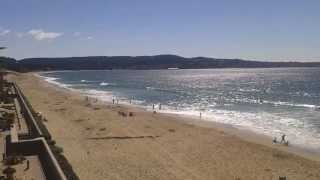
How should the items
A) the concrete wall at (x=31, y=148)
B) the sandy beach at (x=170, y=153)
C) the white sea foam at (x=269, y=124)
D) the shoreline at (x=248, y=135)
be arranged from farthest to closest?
the white sea foam at (x=269, y=124), the shoreline at (x=248, y=135), the sandy beach at (x=170, y=153), the concrete wall at (x=31, y=148)

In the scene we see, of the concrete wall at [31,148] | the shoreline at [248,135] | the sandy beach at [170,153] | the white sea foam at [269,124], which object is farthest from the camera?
the white sea foam at [269,124]

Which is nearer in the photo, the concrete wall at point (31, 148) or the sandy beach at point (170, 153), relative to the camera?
the concrete wall at point (31, 148)

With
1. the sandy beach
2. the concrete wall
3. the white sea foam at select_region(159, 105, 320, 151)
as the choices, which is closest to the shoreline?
the sandy beach

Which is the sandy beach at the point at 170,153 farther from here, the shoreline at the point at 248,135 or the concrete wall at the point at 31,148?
the concrete wall at the point at 31,148

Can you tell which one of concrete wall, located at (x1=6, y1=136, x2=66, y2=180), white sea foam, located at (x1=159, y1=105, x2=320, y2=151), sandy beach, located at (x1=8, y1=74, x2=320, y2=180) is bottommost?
white sea foam, located at (x1=159, y1=105, x2=320, y2=151)

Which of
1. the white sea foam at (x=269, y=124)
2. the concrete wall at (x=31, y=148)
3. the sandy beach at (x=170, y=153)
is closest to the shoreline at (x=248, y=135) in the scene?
the sandy beach at (x=170, y=153)

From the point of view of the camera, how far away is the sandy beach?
19234 mm

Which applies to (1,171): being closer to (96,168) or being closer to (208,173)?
(96,168)

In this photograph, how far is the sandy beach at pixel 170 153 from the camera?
19.2m

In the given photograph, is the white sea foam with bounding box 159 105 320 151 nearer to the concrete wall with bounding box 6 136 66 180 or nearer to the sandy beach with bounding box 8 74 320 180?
the sandy beach with bounding box 8 74 320 180

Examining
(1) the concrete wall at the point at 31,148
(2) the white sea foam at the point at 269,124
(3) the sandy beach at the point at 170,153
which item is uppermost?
(1) the concrete wall at the point at 31,148

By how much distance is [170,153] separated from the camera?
911 inches

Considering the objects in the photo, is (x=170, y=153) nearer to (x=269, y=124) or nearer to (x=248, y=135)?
(x=248, y=135)

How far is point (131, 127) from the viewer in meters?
32.9
